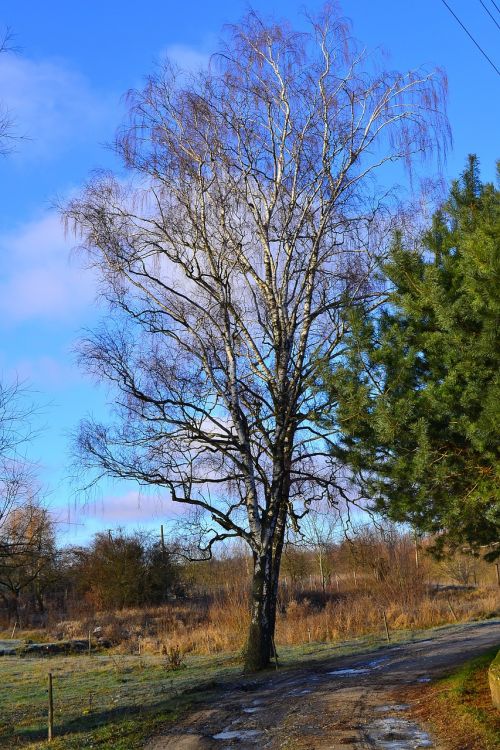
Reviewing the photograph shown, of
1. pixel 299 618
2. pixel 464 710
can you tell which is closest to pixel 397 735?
pixel 464 710

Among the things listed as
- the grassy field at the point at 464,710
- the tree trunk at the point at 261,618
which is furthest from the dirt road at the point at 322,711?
the tree trunk at the point at 261,618

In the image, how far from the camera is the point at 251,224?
16.5 metres

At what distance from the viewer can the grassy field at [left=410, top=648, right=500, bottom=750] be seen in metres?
7.66

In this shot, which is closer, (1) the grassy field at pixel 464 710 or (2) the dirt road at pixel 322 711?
(1) the grassy field at pixel 464 710

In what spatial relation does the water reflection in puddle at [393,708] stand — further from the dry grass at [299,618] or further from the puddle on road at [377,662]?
the dry grass at [299,618]

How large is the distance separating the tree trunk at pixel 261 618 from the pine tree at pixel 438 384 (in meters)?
5.69

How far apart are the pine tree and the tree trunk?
5687 mm

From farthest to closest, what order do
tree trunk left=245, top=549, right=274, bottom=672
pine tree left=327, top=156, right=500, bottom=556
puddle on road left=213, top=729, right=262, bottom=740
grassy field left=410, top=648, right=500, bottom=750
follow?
tree trunk left=245, top=549, right=274, bottom=672
puddle on road left=213, top=729, right=262, bottom=740
pine tree left=327, top=156, right=500, bottom=556
grassy field left=410, top=648, right=500, bottom=750

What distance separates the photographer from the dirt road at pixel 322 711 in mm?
8383

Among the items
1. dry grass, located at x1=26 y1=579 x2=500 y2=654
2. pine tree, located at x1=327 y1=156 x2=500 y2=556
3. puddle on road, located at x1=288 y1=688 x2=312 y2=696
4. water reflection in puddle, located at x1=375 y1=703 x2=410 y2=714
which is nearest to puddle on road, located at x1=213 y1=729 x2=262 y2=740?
water reflection in puddle, located at x1=375 y1=703 x2=410 y2=714

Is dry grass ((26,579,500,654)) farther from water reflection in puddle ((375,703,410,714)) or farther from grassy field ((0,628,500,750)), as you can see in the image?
water reflection in puddle ((375,703,410,714))

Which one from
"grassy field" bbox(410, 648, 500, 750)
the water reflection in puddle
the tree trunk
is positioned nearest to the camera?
"grassy field" bbox(410, 648, 500, 750)

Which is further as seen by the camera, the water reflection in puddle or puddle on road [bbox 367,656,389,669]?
puddle on road [bbox 367,656,389,669]

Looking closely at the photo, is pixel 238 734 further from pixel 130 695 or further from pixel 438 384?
pixel 130 695
